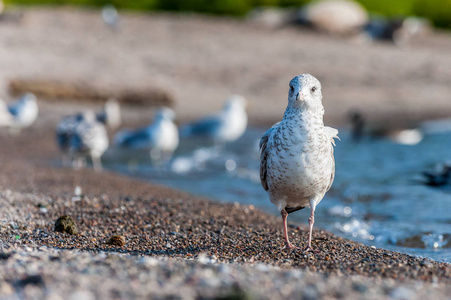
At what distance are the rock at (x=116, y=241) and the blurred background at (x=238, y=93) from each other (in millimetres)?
2998

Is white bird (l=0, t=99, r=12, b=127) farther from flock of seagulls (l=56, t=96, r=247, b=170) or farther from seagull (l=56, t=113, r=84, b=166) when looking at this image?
seagull (l=56, t=113, r=84, b=166)

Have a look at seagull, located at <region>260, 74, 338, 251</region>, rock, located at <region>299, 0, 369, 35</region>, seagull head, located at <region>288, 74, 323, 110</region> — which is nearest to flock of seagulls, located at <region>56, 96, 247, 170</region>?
seagull, located at <region>260, 74, 338, 251</region>

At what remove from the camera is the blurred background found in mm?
10172

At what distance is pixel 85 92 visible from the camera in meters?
19.5

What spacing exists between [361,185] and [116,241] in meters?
6.28

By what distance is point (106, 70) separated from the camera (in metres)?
22.4

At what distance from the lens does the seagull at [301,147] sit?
5043 mm

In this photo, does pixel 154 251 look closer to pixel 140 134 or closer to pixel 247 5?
pixel 140 134

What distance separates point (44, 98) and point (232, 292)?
1668cm

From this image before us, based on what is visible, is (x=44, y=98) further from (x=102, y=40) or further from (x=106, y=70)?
(x=102, y=40)

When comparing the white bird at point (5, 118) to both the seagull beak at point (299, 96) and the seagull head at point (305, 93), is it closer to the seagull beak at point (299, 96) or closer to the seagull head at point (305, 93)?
the seagull head at point (305, 93)

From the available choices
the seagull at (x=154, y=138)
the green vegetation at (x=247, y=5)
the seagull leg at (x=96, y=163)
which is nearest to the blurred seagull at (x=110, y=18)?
the green vegetation at (x=247, y=5)

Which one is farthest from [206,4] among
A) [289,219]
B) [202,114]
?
[289,219]

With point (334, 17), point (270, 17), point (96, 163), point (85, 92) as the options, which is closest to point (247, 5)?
point (270, 17)
